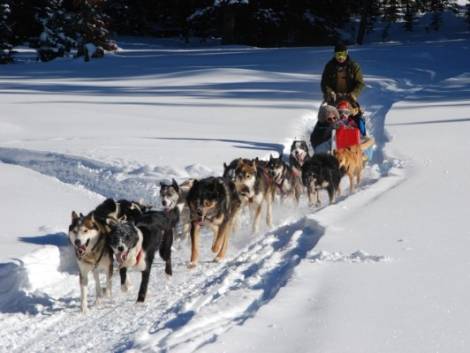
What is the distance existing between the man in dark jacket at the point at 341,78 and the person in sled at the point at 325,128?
88 cm

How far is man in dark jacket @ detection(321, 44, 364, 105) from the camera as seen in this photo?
11.8 meters

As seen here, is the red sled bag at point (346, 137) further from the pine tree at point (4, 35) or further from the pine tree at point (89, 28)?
the pine tree at point (4, 35)

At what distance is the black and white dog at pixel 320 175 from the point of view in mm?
9445

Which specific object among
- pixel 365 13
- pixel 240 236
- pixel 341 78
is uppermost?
pixel 365 13

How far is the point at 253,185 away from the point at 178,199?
3.74 ft

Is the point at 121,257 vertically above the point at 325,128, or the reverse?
the point at 325,128

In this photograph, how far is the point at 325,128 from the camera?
10.9 m

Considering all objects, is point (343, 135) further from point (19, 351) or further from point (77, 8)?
point (77, 8)

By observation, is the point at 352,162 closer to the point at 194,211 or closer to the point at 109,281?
the point at 194,211

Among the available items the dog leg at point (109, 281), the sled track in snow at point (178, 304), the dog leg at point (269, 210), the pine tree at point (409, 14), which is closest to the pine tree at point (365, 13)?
the pine tree at point (409, 14)

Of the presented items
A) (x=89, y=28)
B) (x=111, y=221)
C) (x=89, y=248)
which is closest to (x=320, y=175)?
(x=111, y=221)

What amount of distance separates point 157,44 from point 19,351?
1373 inches

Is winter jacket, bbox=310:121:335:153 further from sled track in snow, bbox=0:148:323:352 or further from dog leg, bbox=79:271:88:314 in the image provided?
dog leg, bbox=79:271:88:314

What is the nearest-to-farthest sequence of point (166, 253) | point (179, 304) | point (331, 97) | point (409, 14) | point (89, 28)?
point (179, 304)
point (166, 253)
point (331, 97)
point (89, 28)
point (409, 14)
